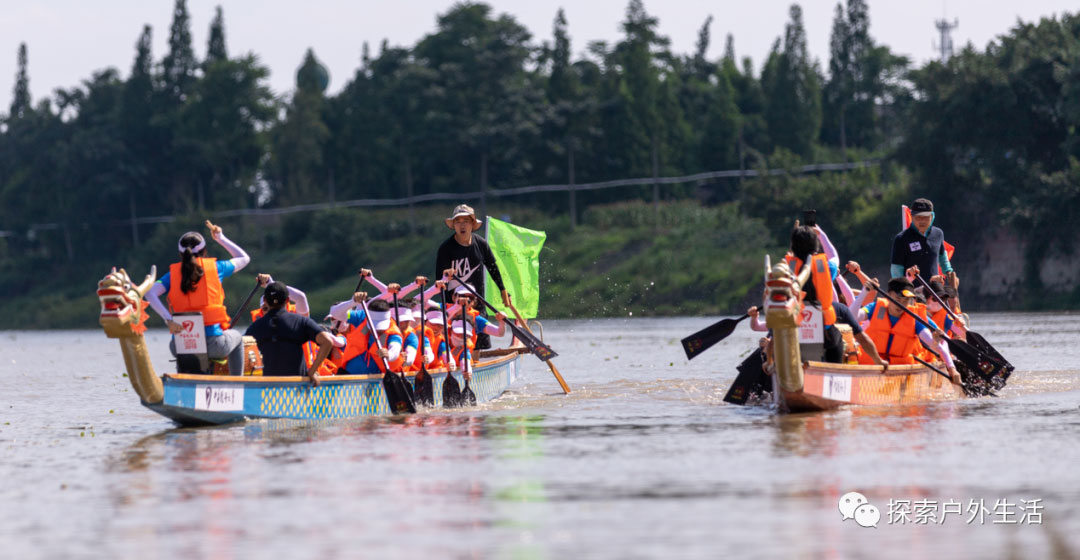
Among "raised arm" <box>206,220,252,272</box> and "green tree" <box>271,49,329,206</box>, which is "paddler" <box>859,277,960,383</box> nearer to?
"raised arm" <box>206,220,252,272</box>

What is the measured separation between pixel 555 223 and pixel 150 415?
1908 inches

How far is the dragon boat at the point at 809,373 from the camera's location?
14547mm

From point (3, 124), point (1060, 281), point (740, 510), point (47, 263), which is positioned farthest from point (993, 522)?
point (3, 124)

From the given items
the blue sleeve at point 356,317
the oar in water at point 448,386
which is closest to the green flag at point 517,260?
the oar in water at point 448,386

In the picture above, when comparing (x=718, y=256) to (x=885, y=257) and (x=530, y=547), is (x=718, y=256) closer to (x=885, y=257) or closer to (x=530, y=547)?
(x=885, y=257)

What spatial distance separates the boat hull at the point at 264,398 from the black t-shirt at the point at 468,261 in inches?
70.5

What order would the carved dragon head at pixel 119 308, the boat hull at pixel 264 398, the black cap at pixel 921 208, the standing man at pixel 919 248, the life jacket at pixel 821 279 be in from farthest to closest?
the standing man at pixel 919 248 < the black cap at pixel 921 208 < the life jacket at pixel 821 279 < the boat hull at pixel 264 398 < the carved dragon head at pixel 119 308

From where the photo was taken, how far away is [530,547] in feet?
29.6

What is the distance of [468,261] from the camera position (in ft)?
62.7

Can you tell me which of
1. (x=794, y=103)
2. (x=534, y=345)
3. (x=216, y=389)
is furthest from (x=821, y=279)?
(x=794, y=103)

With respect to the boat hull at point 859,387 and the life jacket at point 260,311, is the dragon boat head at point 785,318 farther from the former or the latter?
the life jacket at point 260,311

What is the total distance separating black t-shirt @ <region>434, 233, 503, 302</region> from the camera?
1909 cm

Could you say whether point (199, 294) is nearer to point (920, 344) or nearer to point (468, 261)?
point (468, 261)

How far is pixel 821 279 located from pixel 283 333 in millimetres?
5507
